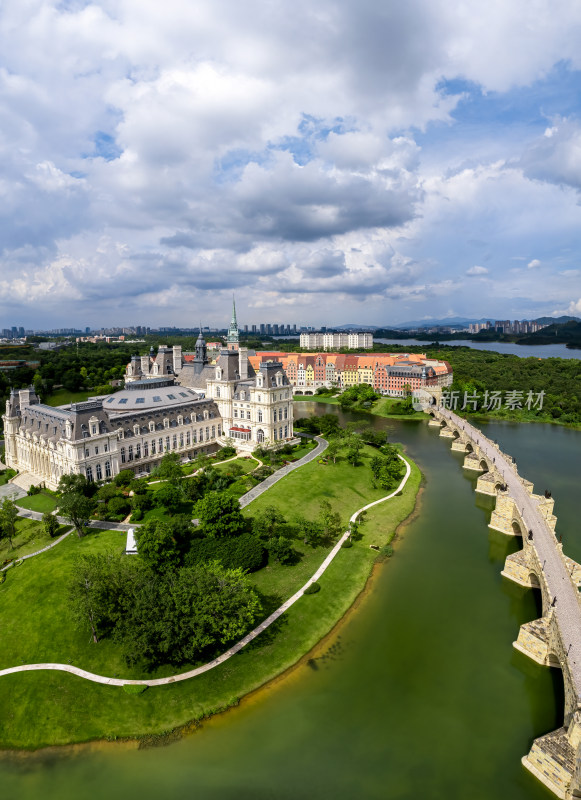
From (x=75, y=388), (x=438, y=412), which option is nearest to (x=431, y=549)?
(x=438, y=412)

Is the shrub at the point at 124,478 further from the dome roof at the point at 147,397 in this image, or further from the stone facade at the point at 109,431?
the dome roof at the point at 147,397

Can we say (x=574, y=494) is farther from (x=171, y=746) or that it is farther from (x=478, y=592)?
(x=171, y=746)

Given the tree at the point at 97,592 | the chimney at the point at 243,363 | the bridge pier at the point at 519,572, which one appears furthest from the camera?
the chimney at the point at 243,363

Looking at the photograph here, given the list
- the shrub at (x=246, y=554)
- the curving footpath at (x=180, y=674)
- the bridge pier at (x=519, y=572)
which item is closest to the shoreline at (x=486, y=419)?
the bridge pier at (x=519, y=572)

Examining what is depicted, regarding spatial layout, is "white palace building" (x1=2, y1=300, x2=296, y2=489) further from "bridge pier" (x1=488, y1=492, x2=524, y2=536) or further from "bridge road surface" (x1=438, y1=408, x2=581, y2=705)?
"bridge road surface" (x1=438, y1=408, x2=581, y2=705)

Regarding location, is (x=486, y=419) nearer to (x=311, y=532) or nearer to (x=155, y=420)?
(x=311, y=532)
